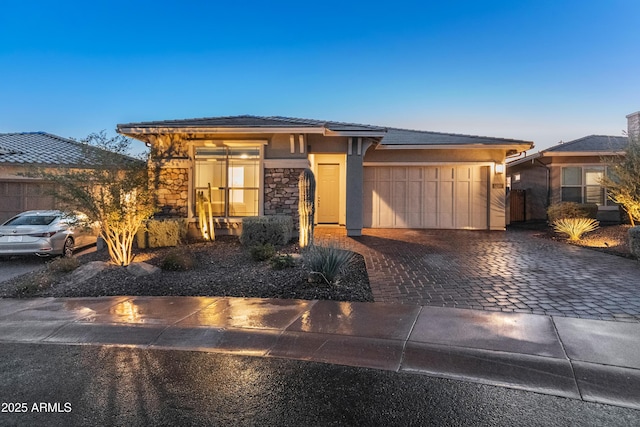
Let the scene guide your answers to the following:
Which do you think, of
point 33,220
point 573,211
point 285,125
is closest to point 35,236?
point 33,220

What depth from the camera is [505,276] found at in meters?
7.14

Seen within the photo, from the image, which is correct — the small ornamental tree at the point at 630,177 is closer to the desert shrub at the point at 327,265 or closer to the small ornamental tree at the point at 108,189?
the desert shrub at the point at 327,265

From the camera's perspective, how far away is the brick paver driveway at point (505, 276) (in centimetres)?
548

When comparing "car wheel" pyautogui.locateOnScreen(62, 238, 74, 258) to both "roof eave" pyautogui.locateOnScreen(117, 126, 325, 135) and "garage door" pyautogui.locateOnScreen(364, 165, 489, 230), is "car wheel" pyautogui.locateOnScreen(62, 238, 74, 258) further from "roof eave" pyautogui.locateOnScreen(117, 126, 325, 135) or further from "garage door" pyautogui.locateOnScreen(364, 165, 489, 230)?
"garage door" pyautogui.locateOnScreen(364, 165, 489, 230)

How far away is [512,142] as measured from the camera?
554 inches

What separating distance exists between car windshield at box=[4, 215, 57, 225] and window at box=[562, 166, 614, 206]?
19465 mm

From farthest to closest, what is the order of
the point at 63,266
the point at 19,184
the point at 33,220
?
1. the point at 19,184
2. the point at 33,220
3. the point at 63,266

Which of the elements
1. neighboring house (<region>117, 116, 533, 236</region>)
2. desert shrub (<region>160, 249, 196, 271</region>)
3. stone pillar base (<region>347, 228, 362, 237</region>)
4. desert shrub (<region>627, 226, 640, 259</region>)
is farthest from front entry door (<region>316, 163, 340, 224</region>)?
desert shrub (<region>627, 226, 640, 259</region>)

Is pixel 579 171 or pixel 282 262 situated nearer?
pixel 282 262

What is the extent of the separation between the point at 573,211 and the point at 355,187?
872 cm

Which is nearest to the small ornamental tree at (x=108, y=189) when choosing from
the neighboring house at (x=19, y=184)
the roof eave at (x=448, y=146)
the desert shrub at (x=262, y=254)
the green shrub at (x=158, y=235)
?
the green shrub at (x=158, y=235)

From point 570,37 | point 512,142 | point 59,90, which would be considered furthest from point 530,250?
point 59,90

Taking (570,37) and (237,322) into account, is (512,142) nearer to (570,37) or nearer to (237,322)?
(570,37)

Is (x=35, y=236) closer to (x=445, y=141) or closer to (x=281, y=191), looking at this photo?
(x=281, y=191)
